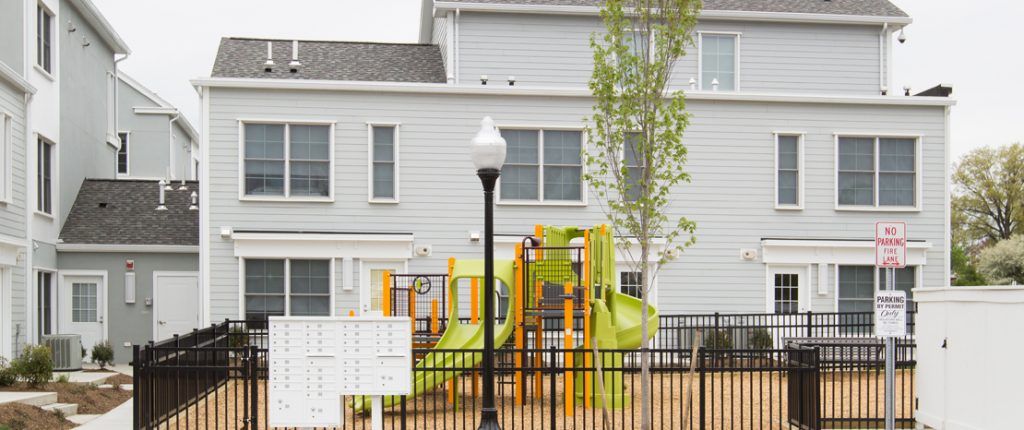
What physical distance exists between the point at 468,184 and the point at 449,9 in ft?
15.4

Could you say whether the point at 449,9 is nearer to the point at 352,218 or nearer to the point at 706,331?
the point at 352,218

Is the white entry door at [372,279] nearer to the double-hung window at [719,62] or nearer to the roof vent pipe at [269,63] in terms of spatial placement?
the roof vent pipe at [269,63]

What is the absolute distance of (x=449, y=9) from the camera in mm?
26891

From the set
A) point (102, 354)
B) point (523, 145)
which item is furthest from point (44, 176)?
point (523, 145)

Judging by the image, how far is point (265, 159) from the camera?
24.5 m

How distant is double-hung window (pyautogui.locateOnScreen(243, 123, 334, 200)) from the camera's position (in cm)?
2452

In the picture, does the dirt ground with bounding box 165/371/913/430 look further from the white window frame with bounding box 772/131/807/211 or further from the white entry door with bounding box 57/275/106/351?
the white entry door with bounding box 57/275/106/351

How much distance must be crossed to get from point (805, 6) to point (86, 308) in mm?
19541

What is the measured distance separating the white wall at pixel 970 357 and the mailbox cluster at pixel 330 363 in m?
6.75

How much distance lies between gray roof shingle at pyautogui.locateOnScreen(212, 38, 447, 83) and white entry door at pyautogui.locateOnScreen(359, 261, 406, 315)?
4.57 m

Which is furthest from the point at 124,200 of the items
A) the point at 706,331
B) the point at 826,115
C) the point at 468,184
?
the point at 826,115

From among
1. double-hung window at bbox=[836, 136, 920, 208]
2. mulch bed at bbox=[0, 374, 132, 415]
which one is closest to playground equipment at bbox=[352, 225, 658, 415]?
mulch bed at bbox=[0, 374, 132, 415]

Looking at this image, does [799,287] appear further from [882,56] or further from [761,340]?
[882,56]

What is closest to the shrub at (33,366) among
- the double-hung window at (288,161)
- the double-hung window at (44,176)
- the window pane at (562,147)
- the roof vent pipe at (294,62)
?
the double-hung window at (288,161)
